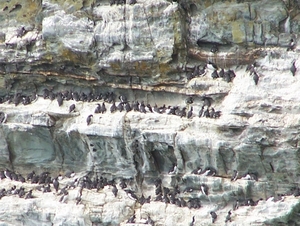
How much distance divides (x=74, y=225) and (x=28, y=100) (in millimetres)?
5990

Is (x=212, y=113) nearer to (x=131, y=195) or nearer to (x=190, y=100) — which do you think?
(x=190, y=100)

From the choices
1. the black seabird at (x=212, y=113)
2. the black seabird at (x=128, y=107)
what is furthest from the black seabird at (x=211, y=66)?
the black seabird at (x=128, y=107)

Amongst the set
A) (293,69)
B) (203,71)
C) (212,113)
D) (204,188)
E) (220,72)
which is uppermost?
(203,71)

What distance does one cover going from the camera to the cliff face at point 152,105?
2744 centimetres

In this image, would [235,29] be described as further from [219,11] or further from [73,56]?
[73,56]

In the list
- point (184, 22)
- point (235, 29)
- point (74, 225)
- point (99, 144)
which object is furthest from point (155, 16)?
point (74, 225)

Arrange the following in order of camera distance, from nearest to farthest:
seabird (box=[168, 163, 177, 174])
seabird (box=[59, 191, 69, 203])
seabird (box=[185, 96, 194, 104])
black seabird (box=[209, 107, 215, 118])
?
black seabird (box=[209, 107, 215, 118]) → seabird (box=[185, 96, 194, 104]) → seabird (box=[168, 163, 177, 174]) → seabird (box=[59, 191, 69, 203])

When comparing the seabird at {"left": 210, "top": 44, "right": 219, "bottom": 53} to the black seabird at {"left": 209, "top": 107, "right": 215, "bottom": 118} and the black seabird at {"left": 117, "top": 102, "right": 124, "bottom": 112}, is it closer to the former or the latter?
the black seabird at {"left": 209, "top": 107, "right": 215, "bottom": 118}

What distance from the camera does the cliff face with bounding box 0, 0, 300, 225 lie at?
27.4 m

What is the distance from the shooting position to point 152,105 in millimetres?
30641

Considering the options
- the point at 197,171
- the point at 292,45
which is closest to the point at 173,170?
the point at 197,171

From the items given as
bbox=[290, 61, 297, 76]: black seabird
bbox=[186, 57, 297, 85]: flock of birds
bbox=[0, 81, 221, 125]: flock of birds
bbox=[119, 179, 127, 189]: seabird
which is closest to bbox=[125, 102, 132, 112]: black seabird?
bbox=[0, 81, 221, 125]: flock of birds

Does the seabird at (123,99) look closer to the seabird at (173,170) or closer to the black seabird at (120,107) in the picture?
the black seabird at (120,107)

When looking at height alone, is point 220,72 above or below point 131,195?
above
